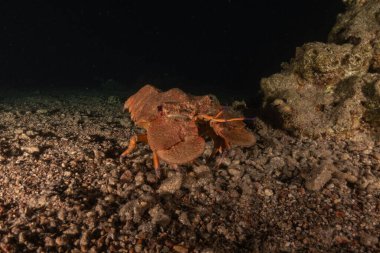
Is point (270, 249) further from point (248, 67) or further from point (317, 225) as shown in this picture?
point (248, 67)

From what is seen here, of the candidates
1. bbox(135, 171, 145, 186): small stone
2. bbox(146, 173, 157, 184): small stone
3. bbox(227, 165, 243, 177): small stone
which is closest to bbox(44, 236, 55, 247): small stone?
bbox(135, 171, 145, 186): small stone

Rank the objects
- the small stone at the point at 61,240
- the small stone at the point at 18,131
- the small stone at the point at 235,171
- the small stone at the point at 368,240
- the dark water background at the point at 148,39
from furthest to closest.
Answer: the dark water background at the point at 148,39, the small stone at the point at 18,131, the small stone at the point at 235,171, the small stone at the point at 61,240, the small stone at the point at 368,240

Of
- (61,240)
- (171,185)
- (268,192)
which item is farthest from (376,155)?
(61,240)

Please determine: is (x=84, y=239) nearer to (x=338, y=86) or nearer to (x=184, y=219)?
(x=184, y=219)

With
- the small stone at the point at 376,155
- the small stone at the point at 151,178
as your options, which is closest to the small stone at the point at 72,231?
the small stone at the point at 151,178

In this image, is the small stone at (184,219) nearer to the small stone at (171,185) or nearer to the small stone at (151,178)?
the small stone at (171,185)

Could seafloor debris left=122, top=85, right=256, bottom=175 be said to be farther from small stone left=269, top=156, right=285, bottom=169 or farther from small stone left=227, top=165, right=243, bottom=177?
small stone left=269, top=156, right=285, bottom=169
